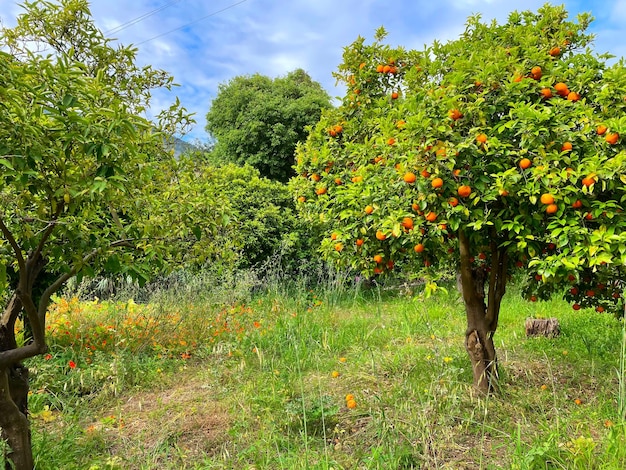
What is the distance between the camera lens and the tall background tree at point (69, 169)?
1.30 m

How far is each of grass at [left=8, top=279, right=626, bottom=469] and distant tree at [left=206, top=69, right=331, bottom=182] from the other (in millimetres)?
6144

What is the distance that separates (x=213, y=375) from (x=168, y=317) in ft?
4.61

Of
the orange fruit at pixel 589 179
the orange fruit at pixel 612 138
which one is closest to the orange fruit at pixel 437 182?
the orange fruit at pixel 589 179

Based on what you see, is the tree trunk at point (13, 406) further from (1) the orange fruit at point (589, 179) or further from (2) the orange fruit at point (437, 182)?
(1) the orange fruit at point (589, 179)

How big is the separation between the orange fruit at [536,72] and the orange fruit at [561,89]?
0.35ft

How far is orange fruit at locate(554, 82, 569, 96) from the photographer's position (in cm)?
220

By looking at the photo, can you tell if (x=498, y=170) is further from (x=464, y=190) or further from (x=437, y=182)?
(x=437, y=182)

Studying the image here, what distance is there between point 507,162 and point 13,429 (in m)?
2.63

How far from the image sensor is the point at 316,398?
2668 mm

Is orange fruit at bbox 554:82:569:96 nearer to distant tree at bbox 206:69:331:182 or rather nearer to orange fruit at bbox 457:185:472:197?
orange fruit at bbox 457:185:472:197

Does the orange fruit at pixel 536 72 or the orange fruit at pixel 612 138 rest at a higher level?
the orange fruit at pixel 536 72

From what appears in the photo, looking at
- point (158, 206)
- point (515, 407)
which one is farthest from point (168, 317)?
point (515, 407)

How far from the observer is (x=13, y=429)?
6.12 ft

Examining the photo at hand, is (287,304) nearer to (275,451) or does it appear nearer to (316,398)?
(316,398)
